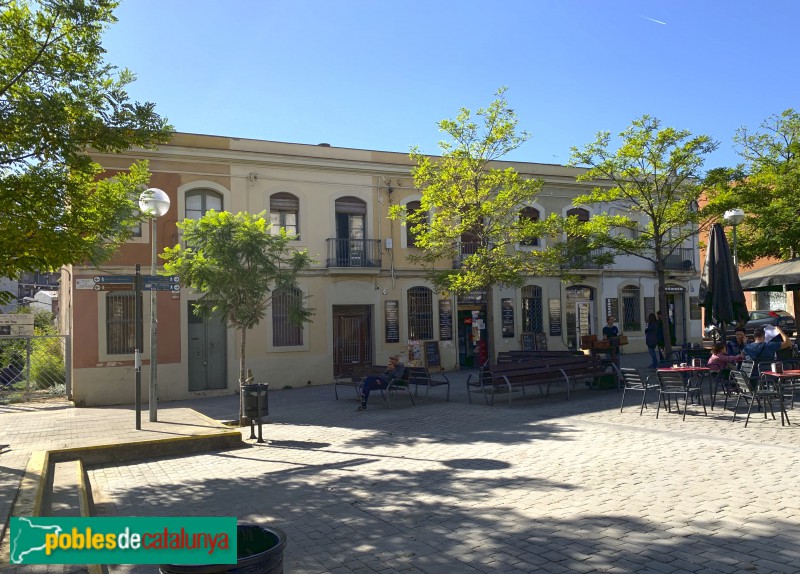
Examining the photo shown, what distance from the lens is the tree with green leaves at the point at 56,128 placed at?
7.77m

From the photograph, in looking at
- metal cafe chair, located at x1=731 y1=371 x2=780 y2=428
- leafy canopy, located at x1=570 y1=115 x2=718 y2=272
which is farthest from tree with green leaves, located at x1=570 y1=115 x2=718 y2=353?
metal cafe chair, located at x1=731 y1=371 x2=780 y2=428

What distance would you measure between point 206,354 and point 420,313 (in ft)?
23.1

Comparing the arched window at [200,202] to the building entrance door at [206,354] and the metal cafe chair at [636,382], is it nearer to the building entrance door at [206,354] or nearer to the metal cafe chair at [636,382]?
the building entrance door at [206,354]

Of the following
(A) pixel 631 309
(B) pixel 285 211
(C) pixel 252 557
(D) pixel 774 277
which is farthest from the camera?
(A) pixel 631 309

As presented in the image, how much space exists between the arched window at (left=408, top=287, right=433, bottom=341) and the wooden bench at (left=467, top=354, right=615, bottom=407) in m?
6.96

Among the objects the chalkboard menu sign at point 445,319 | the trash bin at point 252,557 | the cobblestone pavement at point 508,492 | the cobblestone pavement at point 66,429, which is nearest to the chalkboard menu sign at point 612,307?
the chalkboard menu sign at point 445,319

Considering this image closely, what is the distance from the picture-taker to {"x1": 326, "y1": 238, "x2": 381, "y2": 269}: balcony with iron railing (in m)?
20.9

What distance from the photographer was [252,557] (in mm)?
3201

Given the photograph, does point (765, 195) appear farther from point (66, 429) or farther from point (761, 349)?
point (66, 429)

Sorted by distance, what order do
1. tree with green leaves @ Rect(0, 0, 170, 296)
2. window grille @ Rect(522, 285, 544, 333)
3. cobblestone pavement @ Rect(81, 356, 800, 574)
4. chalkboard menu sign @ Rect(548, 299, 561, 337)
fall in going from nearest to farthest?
1. cobblestone pavement @ Rect(81, 356, 800, 574)
2. tree with green leaves @ Rect(0, 0, 170, 296)
3. window grille @ Rect(522, 285, 544, 333)
4. chalkboard menu sign @ Rect(548, 299, 561, 337)

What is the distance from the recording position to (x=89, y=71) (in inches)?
348

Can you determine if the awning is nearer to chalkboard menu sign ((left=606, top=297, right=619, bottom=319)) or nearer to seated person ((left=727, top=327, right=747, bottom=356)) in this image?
seated person ((left=727, top=327, right=747, bottom=356))

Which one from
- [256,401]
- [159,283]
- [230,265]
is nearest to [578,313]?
[230,265]

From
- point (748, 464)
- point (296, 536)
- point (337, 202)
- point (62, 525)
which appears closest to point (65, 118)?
point (296, 536)
